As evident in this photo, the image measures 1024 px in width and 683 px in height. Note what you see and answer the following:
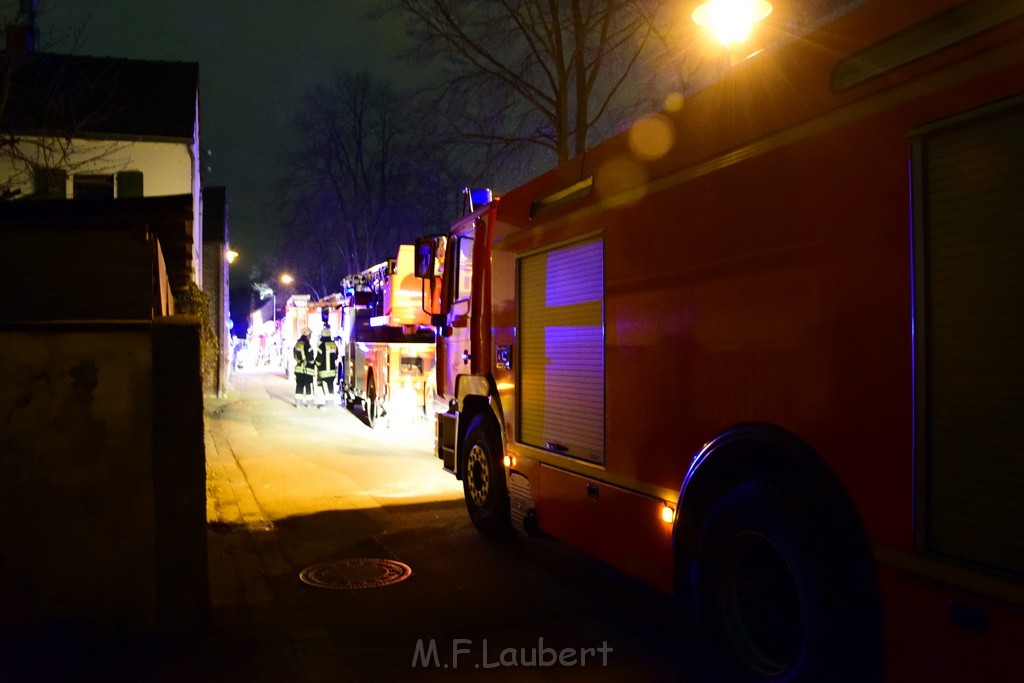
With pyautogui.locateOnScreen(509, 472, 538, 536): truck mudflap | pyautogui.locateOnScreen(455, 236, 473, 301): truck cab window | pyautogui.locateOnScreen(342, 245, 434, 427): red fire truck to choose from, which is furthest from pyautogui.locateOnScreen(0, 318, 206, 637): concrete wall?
pyautogui.locateOnScreen(342, 245, 434, 427): red fire truck

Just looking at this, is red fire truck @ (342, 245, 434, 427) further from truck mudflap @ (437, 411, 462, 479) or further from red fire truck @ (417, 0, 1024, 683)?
red fire truck @ (417, 0, 1024, 683)

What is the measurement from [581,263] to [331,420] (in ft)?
42.9

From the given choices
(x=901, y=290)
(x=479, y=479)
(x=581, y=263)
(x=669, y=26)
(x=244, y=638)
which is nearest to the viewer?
(x=901, y=290)

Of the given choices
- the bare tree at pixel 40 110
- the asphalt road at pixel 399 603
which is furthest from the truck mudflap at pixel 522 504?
the bare tree at pixel 40 110

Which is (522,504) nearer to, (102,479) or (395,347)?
(102,479)

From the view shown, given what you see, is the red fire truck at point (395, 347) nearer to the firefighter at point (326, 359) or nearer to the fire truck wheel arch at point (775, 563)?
the firefighter at point (326, 359)

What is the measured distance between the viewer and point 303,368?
19375mm

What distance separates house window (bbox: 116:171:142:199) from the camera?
1730 cm

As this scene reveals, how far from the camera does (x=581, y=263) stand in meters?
5.08

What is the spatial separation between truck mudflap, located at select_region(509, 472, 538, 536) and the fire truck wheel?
0.22m

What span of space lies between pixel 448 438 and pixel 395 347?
285 inches

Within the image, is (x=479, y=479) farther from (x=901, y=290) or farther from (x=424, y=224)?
(x=424, y=224)

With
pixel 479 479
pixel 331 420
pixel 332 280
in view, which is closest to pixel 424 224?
pixel 332 280

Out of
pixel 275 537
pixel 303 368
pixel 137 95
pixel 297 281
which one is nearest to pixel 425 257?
pixel 275 537
